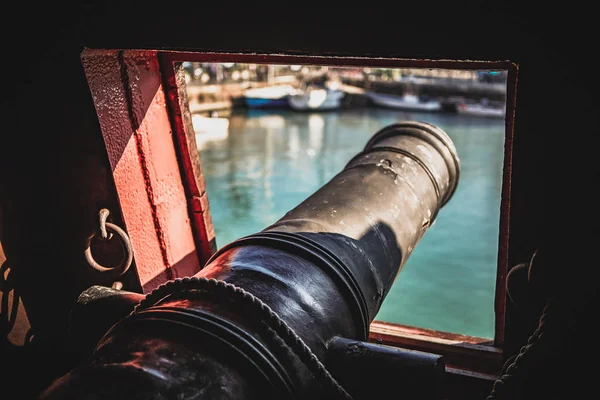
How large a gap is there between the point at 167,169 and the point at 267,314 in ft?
5.07

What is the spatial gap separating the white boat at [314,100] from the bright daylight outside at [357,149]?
62mm

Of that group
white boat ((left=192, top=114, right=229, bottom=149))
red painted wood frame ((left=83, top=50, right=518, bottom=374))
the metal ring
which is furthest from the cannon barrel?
white boat ((left=192, top=114, right=229, bottom=149))

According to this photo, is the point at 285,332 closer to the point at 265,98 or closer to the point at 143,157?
the point at 143,157

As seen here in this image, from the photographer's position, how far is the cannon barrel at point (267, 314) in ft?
4.41

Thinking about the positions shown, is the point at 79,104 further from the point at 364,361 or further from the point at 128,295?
the point at 364,361

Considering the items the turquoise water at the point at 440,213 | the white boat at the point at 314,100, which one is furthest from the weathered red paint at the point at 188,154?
the white boat at the point at 314,100

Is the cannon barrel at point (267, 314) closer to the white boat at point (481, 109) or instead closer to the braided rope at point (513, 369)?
the braided rope at point (513, 369)

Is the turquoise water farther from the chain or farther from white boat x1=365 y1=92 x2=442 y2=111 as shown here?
the chain

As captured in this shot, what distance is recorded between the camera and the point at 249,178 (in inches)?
818

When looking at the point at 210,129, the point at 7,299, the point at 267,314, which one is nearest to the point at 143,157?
the point at 7,299

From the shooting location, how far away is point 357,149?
2494cm

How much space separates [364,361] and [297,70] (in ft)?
131

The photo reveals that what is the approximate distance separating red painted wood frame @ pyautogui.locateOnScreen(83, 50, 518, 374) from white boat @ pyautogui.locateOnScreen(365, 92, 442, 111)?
31.5 metres

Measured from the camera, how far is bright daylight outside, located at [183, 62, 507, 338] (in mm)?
12695
